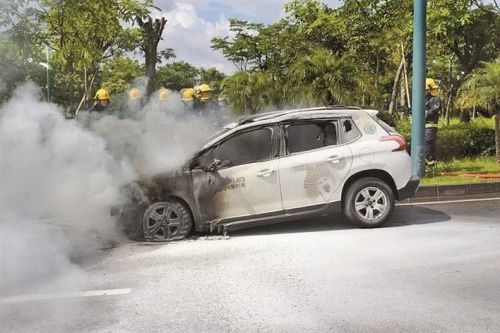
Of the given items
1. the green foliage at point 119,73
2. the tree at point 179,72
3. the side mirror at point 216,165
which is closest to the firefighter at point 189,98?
the side mirror at point 216,165

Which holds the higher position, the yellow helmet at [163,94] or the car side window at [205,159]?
the yellow helmet at [163,94]

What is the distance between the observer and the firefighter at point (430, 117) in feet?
36.0

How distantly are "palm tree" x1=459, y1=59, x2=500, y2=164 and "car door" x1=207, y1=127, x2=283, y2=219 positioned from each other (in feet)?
22.8

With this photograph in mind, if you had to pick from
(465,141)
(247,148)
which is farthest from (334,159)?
(465,141)

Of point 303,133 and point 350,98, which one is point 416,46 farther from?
point 350,98

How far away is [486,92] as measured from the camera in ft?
39.3

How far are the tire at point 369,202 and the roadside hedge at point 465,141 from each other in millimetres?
6232

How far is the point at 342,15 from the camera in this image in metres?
25.6

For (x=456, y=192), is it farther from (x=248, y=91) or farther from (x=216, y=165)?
(x=248, y=91)

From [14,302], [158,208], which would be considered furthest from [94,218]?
[14,302]

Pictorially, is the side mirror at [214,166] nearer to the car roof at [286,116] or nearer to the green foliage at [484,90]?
the car roof at [286,116]

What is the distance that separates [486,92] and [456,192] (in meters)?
3.49

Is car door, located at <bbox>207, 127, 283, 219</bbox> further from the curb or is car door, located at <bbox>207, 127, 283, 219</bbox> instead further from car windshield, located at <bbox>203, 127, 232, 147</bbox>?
the curb

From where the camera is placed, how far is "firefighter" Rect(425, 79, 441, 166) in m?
11.0
